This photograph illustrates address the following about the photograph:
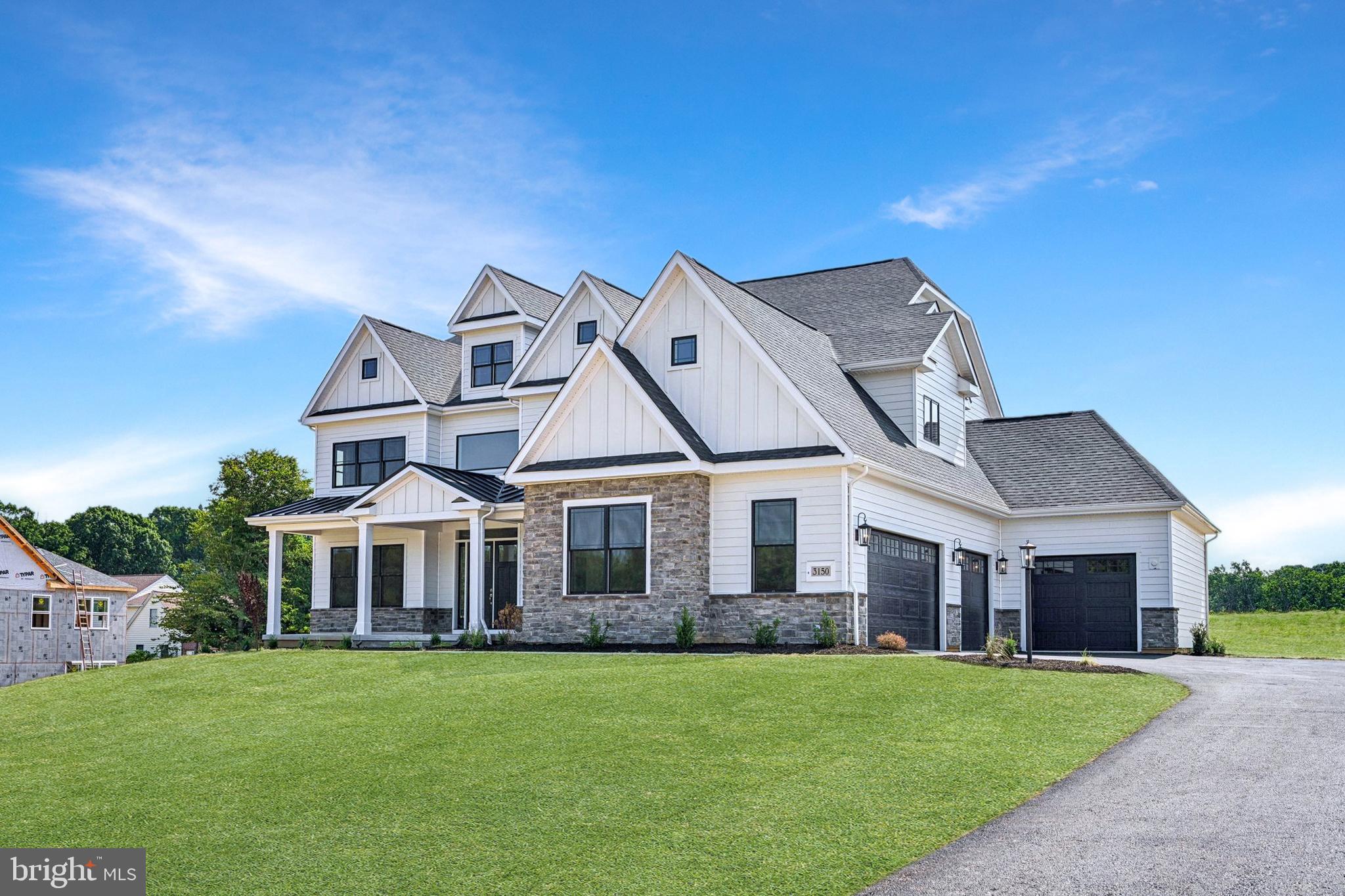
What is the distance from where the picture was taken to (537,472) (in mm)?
22797

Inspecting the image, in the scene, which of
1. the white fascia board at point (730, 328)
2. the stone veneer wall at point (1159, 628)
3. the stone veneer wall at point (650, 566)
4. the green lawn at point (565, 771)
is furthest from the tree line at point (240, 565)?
the stone veneer wall at point (1159, 628)

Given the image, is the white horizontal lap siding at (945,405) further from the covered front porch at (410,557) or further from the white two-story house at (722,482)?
the covered front porch at (410,557)

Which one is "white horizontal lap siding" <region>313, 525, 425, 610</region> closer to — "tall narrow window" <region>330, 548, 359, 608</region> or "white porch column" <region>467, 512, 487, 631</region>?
"tall narrow window" <region>330, 548, 359, 608</region>

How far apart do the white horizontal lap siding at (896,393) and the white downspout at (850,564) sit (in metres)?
4.96

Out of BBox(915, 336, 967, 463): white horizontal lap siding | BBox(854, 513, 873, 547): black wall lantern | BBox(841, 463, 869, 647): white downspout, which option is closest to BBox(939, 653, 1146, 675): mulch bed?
BBox(841, 463, 869, 647): white downspout

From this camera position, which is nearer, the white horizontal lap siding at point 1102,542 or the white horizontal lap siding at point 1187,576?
the white horizontal lap siding at point 1102,542

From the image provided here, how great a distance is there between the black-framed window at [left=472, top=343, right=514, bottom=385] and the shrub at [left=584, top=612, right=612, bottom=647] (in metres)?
10.5

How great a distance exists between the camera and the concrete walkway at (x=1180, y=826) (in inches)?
296

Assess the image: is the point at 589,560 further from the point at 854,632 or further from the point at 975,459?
the point at 975,459

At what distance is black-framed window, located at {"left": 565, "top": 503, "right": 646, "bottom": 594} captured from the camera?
2209 centimetres

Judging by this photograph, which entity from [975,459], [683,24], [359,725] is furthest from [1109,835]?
[975,459]

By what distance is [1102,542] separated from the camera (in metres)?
27.7

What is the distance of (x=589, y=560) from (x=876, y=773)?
41.9 feet
